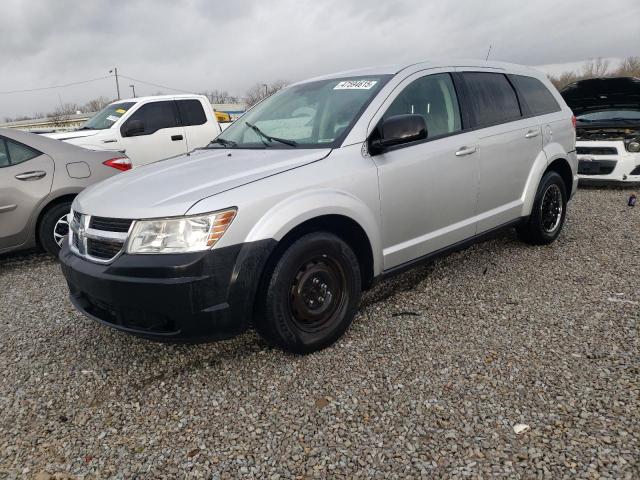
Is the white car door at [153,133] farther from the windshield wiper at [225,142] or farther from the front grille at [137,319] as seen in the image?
the front grille at [137,319]

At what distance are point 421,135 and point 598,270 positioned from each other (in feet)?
7.33

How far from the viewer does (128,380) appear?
280 centimetres

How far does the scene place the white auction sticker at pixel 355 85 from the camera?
3.37 m

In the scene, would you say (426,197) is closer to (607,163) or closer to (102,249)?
(102,249)

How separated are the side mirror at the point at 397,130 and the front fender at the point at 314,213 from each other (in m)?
0.41

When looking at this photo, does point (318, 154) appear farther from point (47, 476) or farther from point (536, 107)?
point (536, 107)

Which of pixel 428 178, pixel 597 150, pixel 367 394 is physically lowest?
pixel 367 394

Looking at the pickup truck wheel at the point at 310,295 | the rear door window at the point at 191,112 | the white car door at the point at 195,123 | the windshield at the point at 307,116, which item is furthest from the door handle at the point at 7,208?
the rear door window at the point at 191,112

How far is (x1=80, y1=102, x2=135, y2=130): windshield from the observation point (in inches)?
317

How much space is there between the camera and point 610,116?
328 inches

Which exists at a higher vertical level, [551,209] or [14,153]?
[14,153]

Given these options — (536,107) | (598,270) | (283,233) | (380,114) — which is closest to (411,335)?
(283,233)

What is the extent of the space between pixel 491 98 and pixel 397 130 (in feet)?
5.19

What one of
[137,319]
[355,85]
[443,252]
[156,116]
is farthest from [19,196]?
[443,252]
